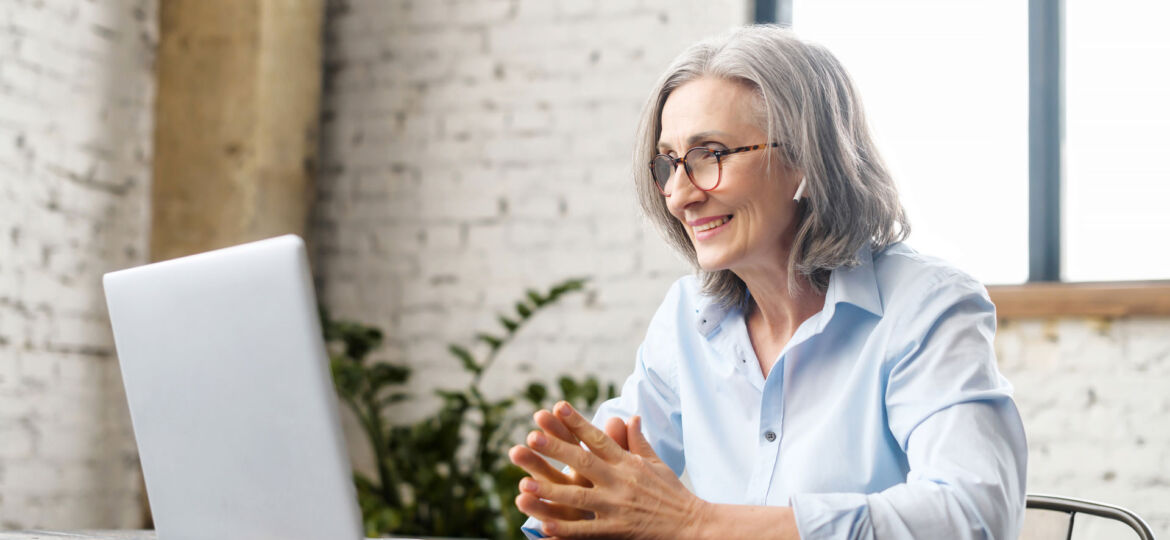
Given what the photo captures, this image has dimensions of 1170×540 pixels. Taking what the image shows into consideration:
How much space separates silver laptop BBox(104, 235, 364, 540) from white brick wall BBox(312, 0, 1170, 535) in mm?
2146

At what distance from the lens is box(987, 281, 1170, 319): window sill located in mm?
2688

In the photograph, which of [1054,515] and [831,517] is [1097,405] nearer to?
[1054,515]

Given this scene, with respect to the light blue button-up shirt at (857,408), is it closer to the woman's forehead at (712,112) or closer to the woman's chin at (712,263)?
the woman's chin at (712,263)

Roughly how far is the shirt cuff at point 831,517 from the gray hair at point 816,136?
1.22 ft

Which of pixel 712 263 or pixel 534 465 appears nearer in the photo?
pixel 534 465

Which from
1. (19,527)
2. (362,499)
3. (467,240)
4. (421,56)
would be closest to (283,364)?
(362,499)

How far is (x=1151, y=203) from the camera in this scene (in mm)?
2889

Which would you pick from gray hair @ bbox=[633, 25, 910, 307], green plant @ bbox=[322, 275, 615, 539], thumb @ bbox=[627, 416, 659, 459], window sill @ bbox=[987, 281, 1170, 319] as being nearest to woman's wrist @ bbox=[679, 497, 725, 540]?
thumb @ bbox=[627, 416, 659, 459]

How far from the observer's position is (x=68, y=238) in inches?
116

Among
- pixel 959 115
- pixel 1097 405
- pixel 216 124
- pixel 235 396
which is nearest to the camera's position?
pixel 235 396

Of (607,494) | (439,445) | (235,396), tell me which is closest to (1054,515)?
(607,494)

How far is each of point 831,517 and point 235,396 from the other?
1.89 ft

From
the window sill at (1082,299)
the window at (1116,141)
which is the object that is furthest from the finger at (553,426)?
the window at (1116,141)

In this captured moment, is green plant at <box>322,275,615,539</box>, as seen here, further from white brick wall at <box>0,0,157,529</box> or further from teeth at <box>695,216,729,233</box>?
teeth at <box>695,216,729,233</box>
